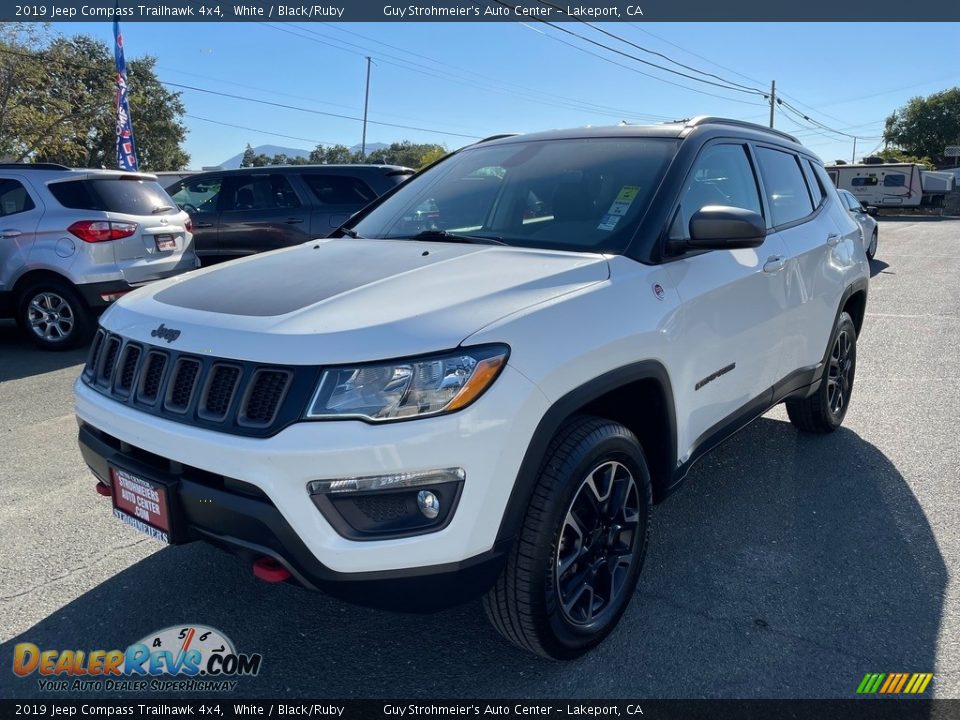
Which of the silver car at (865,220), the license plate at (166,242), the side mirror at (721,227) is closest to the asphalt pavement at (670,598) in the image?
the side mirror at (721,227)

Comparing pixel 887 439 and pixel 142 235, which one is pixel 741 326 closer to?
pixel 887 439

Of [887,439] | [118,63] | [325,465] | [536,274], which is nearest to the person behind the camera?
[325,465]

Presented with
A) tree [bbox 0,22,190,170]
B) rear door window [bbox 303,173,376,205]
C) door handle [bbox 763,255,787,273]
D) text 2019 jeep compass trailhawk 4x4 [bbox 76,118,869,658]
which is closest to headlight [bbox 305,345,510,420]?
text 2019 jeep compass trailhawk 4x4 [bbox 76,118,869,658]

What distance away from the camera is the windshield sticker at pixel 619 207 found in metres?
3.02

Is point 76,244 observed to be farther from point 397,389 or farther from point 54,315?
point 397,389

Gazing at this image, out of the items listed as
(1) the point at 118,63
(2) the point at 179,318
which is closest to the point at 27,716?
(2) the point at 179,318

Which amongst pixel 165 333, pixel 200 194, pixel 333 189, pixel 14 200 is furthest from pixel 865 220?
pixel 165 333

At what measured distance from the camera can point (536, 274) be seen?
8.46 feet

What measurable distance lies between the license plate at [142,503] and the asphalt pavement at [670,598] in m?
0.55

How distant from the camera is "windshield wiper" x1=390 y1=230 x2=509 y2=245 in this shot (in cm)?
315

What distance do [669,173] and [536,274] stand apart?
0.90 metres

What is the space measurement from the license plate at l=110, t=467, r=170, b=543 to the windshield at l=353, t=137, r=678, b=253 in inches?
62.2

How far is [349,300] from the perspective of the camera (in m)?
2.39

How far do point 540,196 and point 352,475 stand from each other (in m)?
1.82
